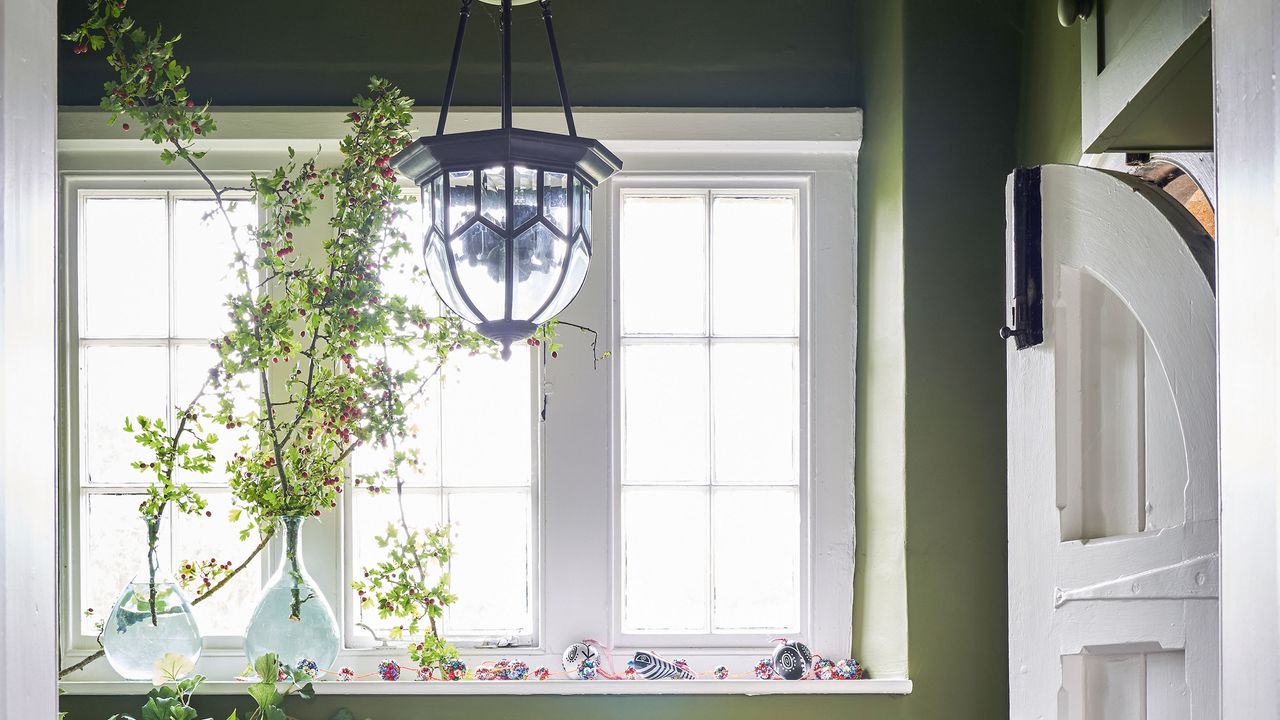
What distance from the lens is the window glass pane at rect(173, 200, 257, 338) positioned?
2443 mm

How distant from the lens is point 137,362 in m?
2.44

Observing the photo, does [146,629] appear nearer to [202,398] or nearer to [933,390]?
[202,398]

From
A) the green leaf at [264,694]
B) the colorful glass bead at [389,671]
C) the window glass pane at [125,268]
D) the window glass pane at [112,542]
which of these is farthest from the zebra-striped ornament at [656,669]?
the window glass pane at [125,268]

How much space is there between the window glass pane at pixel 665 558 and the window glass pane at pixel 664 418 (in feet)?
0.20

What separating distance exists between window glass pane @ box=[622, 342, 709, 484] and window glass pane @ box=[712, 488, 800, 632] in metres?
0.12

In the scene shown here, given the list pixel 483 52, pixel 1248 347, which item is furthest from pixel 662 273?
pixel 1248 347

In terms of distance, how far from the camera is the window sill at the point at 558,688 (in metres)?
2.13

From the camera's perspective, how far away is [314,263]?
7.93ft

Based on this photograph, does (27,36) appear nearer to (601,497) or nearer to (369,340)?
(369,340)

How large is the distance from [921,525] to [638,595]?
2.36 ft

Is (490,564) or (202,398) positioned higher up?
(202,398)

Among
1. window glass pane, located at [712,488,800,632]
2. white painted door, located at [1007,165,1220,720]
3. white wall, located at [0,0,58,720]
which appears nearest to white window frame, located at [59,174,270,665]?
window glass pane, located at [712,488,800,632]

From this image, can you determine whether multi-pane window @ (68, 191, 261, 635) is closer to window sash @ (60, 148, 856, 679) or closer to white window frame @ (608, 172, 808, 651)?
window sash @ (60, 148, 856, 679)

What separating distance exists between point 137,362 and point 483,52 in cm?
114
